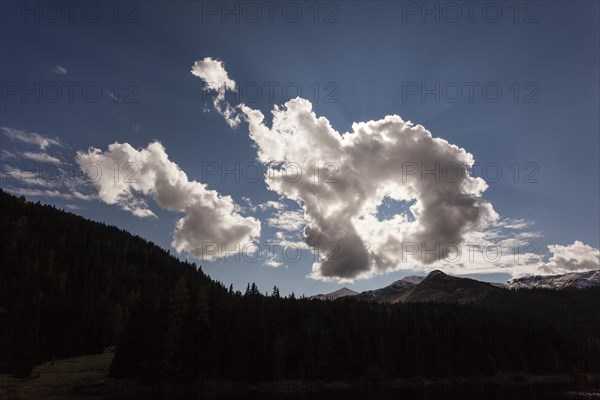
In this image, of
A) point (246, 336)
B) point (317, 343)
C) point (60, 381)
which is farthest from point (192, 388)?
point (317, 343)

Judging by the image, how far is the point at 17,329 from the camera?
416 ft

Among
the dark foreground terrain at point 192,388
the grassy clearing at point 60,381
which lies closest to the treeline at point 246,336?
the dark foreground terrain at point 192,388

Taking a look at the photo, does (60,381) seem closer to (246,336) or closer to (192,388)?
(192,388)

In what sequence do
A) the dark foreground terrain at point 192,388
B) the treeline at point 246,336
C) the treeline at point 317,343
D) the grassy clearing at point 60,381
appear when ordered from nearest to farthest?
the grassy clearing at point 60,381 < the dark foreground terrain at point 192,388 < the treeline at point 317,343 < the treeline at point 246,336

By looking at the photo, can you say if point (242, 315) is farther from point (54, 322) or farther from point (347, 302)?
point (54, 322)

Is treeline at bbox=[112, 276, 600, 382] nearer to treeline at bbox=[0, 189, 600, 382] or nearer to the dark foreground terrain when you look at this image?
treeline at bbox=[0, 189, 600, 382]

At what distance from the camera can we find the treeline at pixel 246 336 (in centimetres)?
10869

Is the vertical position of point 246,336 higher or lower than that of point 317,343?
higher

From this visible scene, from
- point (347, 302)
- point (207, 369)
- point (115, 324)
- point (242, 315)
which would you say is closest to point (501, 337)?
point (347, 302)

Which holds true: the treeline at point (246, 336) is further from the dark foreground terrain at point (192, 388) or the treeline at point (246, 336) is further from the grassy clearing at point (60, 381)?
the grassy clearing at point (60, 381)

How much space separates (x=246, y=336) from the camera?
4606 inches

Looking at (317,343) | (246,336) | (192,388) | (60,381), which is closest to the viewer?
(60,381)

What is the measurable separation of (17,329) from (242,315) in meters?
72.0

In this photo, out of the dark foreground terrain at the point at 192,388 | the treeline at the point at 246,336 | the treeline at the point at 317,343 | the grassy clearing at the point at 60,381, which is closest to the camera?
the grassy clearing at the point at 60,381
